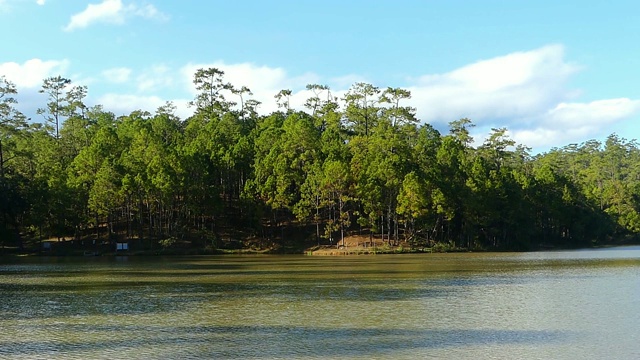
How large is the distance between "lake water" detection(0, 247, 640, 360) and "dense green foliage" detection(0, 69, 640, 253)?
3533 centimetres

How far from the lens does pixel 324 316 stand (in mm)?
26750

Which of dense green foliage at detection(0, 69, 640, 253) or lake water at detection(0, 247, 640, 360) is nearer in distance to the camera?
lake water at detection(0, 247, 640, 360)

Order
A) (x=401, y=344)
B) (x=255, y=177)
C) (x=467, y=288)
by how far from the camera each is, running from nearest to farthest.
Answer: (x=401, y=344)
(x=467, y=288)
(x=255, y=177)

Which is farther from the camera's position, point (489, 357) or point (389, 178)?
point (389, 178)

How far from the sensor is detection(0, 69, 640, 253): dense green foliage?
266 ft

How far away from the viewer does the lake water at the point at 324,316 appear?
20.3 metres

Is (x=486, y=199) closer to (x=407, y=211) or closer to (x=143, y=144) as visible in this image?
(x=407, y=211)

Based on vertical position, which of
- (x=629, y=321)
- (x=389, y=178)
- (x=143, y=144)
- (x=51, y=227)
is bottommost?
(x=629, y=321)

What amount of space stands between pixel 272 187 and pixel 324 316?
5859 centimetres

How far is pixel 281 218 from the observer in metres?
92.8

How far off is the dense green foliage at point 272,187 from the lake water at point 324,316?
35.3 m

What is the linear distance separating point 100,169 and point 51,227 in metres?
9.84

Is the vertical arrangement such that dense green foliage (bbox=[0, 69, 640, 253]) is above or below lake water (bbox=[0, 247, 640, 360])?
above

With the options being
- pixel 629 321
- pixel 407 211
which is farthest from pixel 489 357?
pixel 407 211
